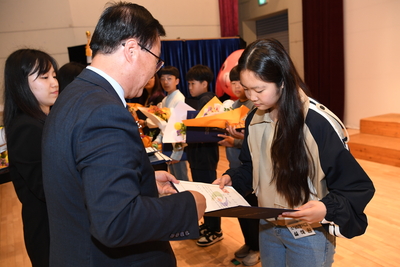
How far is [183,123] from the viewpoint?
2.71 meters

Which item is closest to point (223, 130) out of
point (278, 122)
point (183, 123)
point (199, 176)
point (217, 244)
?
point (183, 123)

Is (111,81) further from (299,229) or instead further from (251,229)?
(251,229)

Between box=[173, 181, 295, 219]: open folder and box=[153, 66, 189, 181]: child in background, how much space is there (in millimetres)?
1692

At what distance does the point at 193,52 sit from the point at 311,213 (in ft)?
21.2

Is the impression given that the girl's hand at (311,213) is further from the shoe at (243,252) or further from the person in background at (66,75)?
the person in background at (66,75)

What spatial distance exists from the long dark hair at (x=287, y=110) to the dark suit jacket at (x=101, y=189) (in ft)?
1.75

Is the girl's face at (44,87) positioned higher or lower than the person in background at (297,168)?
higher

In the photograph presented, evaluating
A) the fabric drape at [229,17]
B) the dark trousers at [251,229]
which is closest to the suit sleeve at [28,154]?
the dark trousers at [251,229]

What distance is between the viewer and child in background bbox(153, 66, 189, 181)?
3135 mm

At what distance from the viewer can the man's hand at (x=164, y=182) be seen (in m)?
1.35

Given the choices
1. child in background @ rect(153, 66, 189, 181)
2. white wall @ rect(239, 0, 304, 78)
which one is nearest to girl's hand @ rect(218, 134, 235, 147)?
child in background @ rect(153, 66, 189, 181)

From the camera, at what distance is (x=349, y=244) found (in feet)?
8.70

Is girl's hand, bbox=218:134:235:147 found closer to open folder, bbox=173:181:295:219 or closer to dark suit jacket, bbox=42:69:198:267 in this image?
open folder, bbox=173:181:295:219

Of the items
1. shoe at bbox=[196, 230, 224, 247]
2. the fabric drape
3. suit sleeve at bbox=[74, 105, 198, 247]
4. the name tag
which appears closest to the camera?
suit sleeve at bbox=[74, 105, 198, 247]
